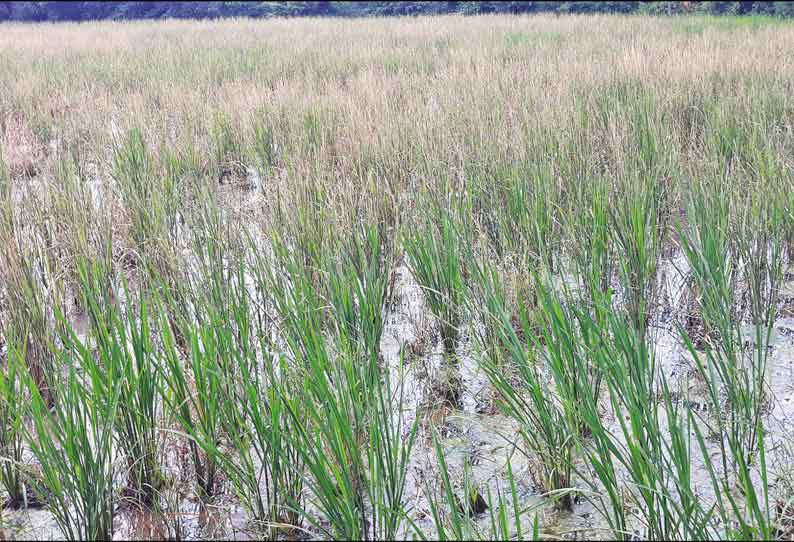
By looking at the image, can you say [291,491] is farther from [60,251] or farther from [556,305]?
[60,251]

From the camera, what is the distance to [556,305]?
1.83m

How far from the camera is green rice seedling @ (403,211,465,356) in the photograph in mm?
2426

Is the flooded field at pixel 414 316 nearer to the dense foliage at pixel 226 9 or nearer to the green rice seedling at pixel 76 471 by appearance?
the green rice seedling at pixel 76 471

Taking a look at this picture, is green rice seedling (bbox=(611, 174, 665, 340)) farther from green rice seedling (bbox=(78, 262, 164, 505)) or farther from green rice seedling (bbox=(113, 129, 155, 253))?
green rice seedling (bbox=(113, 129, 155, 253))

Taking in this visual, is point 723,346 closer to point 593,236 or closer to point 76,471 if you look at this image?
point 593,236

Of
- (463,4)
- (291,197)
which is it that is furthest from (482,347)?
(463,4)

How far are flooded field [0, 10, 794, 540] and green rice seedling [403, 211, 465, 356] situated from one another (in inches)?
0.7

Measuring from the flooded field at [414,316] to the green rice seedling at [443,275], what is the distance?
2cm

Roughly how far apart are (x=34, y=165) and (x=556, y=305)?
4.68 m

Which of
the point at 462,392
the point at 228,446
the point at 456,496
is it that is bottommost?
the point at 456,496

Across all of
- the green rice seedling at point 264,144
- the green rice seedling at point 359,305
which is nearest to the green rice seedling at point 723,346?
the green rice seedling at point 359,305

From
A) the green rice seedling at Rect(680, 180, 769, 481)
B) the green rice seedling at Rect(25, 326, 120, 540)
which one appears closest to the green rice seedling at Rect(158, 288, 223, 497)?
the green rice seedling at Rect(25, 326, 120, 540)

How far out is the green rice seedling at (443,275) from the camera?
7.96 ft

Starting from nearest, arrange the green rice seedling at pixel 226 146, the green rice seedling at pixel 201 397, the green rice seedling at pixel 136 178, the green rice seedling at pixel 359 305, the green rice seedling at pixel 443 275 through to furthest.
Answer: the green rice seedling at pixel 201 397
the green rice seedling at pixel 359 305
the green rice seedling at pixel 443 275
the green rice seedling at pixel 136 178
the green rice seedling at pixel 226 146
